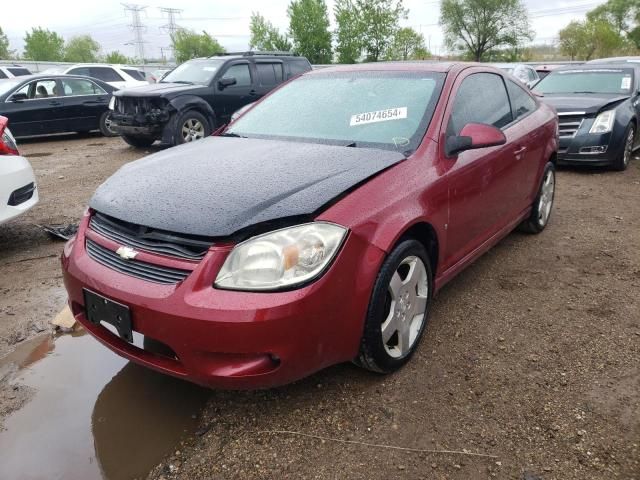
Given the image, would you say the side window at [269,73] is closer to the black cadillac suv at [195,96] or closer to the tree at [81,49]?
the black cadillac suv at [195,96]

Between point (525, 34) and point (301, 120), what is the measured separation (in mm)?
68234

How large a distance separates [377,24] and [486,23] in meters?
23.7

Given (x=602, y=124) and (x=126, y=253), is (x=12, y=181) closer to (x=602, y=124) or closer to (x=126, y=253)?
(x=126, y=253)

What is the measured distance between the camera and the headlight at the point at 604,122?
700cm

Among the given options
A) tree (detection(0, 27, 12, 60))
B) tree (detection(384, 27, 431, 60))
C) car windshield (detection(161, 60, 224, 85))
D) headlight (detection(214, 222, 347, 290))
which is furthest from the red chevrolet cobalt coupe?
tree (detection(0, 27, 12, 60))

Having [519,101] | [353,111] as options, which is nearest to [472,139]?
[353,111]

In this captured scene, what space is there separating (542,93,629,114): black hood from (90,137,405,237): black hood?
551 cm

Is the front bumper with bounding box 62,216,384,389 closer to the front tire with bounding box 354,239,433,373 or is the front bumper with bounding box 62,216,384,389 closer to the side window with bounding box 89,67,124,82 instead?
the front tire with bounding box 354,239,433,373

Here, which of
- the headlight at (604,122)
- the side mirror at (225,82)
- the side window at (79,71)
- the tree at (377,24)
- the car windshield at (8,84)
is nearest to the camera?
the headlight at (604,122)

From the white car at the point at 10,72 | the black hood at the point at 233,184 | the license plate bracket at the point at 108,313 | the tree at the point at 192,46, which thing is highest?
the tree at the point at 192,46

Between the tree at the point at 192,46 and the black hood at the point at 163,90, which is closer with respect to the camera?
the black hood at the point at 163,90

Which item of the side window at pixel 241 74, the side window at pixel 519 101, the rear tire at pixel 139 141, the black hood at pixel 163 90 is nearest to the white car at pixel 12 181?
the side window at pixel 519 101

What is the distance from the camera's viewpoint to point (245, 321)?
1942 mm

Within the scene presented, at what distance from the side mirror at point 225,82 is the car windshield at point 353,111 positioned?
6.42 m
